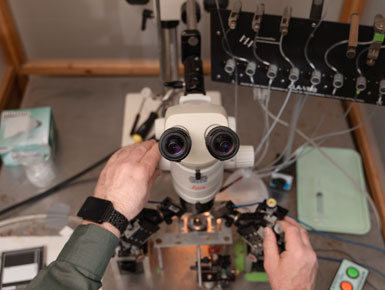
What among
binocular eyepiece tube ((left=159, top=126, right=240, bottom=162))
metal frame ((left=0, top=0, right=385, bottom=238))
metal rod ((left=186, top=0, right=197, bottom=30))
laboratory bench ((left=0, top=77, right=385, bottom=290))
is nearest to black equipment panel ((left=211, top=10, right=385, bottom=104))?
metal rod ((left=186, top=0, right=197, bottom=30))

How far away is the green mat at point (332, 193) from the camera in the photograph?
4.50 ft

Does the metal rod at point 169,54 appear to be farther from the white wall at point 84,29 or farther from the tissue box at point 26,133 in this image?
the tissue box at point 26,133

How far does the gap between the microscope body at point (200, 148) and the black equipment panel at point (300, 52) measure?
10.5 inches

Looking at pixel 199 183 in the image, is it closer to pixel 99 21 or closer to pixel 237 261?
pixel 237 261

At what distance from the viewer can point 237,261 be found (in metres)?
1.28

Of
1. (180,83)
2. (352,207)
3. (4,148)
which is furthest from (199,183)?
(4,148)

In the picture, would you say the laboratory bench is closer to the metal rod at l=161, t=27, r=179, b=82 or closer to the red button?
the red button

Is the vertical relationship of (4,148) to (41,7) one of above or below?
below

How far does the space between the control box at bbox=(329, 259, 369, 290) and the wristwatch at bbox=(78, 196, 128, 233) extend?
66 centimetres

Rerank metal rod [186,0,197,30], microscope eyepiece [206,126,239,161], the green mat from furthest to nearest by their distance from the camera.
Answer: the green mat
metal rod [186,0,197,30]
microscope eyepiece [206,126,239,161]

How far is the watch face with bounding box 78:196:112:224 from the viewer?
0.98m

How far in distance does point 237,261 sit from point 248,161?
0.41 m

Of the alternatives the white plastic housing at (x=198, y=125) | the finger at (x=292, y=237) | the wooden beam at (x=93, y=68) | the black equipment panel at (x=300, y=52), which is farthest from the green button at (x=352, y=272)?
the wooden beam at (x=93, y=68)

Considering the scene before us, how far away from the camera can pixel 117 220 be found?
3.22 feet
